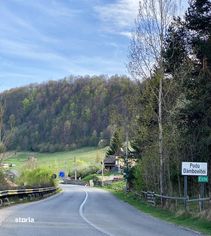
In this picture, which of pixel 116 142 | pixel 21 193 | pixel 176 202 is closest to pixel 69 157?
pixel 116 142

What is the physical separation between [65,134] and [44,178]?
102 metres

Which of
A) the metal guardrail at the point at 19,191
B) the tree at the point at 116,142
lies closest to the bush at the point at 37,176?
the tree at the point at 116,142

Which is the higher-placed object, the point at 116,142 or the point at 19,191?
the point at 116,142

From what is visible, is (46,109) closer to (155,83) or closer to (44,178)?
(44,178)

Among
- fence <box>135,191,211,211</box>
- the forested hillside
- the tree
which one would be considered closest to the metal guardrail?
the tree

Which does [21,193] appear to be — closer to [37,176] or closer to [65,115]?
[37,176]

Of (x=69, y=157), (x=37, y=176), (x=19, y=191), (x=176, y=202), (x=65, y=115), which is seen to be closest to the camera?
(x=176, y=202)

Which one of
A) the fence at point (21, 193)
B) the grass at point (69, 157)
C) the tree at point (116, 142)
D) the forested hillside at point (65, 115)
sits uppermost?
the forested hillside at point (65, 115)

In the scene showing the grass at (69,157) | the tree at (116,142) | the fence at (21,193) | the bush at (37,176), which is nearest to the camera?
the fence at (21,193)

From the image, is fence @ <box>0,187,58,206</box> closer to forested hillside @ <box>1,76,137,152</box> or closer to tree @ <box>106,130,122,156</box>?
tree @ <box>106,130,122,156</box>

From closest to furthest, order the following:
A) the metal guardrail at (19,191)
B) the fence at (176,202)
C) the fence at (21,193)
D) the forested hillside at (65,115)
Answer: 1. the fence at (176,202)
2. the metal guardrail at (19,191)
3. the fence at (21,193)
4. the forested hillside at (65,115)

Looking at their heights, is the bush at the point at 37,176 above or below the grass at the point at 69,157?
below

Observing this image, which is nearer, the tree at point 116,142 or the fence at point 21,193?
the fence at point 21,193

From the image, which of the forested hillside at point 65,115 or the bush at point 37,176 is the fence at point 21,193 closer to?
the bush at point 37,176
